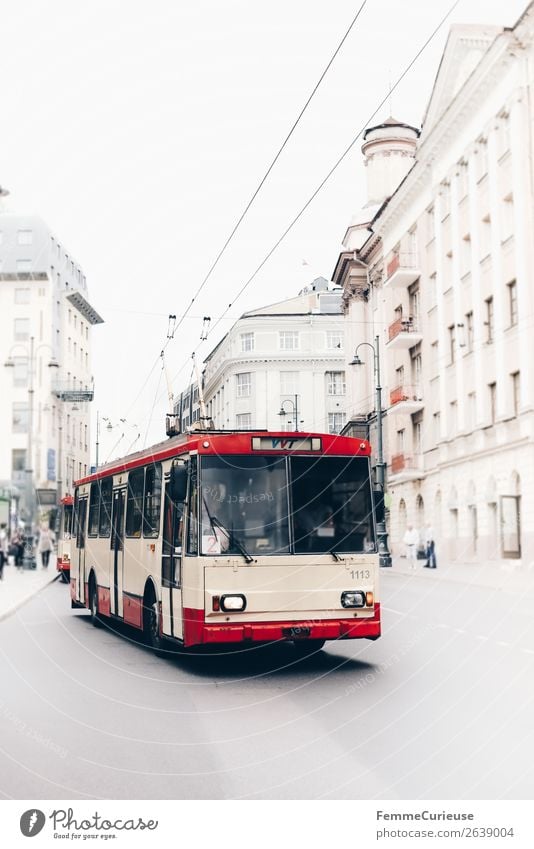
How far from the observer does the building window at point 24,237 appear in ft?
19.6

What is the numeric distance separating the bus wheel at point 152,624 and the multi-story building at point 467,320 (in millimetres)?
7041

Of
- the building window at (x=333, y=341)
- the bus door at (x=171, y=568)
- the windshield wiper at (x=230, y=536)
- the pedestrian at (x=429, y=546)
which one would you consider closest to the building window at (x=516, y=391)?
the pedestrian at (x=429, y=546)

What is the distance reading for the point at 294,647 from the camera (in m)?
11.3

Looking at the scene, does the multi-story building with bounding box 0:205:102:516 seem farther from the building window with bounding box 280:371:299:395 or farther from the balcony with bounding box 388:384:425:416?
the balcony with bounding box 388:384:425:416

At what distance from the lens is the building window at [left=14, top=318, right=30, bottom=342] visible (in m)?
6.34

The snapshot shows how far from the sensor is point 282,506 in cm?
947

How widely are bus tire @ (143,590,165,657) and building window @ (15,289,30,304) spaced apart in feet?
17.2

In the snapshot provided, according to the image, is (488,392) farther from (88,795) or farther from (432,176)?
(88,795)

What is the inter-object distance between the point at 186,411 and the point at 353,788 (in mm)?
9486

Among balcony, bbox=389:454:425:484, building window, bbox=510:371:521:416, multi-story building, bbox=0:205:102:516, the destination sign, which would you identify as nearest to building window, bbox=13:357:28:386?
multi-story building, bbox=0:205:102:516

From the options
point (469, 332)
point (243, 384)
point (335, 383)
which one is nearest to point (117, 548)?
point (243, 384)

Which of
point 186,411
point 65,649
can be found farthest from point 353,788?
point 186,411

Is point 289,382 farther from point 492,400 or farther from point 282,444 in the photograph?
point 492,400

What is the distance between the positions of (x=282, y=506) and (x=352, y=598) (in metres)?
1.02
